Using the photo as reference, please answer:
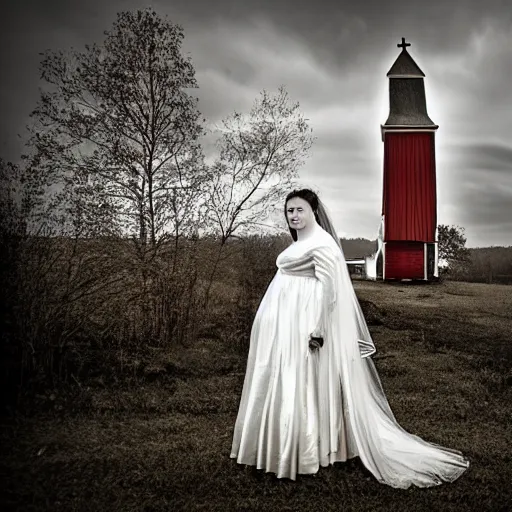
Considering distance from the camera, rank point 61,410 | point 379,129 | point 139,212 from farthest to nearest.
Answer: point 379,129
point 139,212
point 61,410

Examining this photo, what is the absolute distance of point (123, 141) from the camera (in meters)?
7.30

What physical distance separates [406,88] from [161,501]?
24.9 ft

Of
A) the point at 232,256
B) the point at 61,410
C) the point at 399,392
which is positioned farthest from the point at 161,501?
the point at 232,256

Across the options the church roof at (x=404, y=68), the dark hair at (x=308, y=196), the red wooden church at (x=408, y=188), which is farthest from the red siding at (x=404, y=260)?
the dark hair at (x=308, y=196)

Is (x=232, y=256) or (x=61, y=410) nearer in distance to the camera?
(x=61, y=410)

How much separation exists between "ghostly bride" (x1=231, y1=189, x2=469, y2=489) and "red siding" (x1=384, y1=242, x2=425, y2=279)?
229 inches

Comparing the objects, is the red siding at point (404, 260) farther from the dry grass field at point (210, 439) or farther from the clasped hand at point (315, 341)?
the clasped hand at point (315, 341)

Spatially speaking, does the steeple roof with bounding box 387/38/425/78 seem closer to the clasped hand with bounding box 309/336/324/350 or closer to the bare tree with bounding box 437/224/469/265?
the bare tree with bounding box 437/224/469/265

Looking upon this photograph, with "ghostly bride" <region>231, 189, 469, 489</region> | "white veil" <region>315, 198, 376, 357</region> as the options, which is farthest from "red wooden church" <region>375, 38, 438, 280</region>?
"ghostly bride" <region>231, 189, 469, 489</region>

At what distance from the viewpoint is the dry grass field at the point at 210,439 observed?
2.71m

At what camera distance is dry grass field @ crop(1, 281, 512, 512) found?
271cm

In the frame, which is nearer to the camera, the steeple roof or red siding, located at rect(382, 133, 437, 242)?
the steeple roof

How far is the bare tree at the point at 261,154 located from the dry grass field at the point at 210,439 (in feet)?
5.83

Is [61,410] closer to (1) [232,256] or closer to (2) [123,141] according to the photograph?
(1) [232,256]
